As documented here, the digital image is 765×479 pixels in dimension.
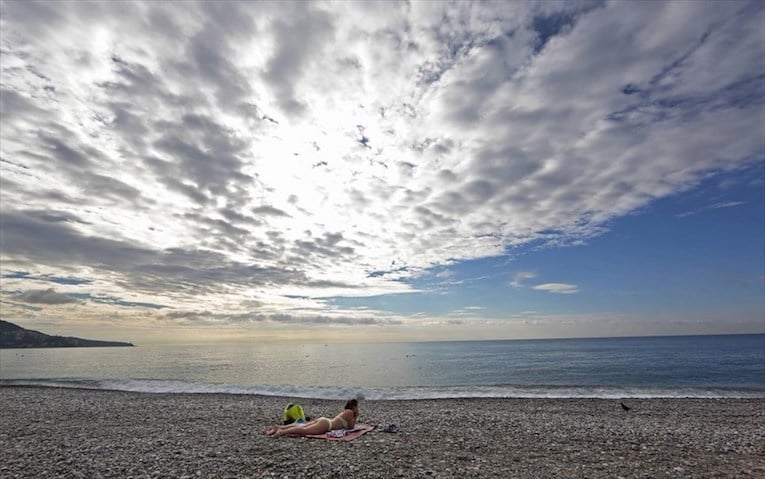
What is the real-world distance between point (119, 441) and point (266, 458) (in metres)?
7.37

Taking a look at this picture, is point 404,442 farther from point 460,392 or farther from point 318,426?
point 460,392

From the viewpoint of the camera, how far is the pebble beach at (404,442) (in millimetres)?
11734

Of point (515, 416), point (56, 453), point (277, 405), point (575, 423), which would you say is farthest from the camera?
point (277, 405)

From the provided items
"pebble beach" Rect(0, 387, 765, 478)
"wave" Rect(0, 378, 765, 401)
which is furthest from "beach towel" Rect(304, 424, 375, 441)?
"wave" Rect(0, 378, 765, 401)

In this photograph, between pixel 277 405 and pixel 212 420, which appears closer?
pixel 212 420

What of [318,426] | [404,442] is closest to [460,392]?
[404,442]

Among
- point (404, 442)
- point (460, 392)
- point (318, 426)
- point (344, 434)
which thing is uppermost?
point (318, 426)

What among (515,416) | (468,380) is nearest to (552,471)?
(515,416)

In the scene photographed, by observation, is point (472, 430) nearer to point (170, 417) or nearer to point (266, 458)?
point (266, 458)

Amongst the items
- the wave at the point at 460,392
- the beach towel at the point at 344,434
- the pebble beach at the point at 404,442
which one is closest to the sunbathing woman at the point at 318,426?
the beach towel at the point at 344,434

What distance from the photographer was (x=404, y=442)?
14.9 metres

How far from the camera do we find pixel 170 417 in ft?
69.8

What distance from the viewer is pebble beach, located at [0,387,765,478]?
38.5 ft

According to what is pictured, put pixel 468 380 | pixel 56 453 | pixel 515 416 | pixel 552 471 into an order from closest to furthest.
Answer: pixel 552 471 → pixel 56 453 → pixel 515 416 → pixel 468 380
